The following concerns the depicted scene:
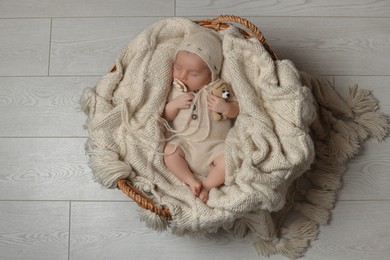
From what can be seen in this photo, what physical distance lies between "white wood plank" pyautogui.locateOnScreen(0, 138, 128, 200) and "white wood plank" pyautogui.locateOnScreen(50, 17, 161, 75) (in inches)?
9.0

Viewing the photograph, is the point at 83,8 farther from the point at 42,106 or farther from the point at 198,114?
the point at 198,114

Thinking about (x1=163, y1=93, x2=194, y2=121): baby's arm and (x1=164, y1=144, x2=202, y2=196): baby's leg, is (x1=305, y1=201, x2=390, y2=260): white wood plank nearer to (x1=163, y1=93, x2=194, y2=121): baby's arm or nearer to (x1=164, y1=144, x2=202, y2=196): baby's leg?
(x1=164, y1=144, x2=202, y2=196): baby's leg

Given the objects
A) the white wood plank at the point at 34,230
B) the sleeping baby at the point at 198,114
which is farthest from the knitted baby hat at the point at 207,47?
the white wood plank at the point at 34,230

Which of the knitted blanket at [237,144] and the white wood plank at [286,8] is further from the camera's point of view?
the white wood plank at [286,8]

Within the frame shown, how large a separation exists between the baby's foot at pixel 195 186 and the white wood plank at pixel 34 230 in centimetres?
43

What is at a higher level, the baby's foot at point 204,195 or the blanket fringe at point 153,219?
A: the baby's foot at point 204,195

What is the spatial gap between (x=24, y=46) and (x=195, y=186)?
2.46 ft

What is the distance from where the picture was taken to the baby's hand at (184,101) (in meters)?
1.28

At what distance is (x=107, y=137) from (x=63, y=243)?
391 mm

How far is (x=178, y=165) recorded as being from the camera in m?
1.27

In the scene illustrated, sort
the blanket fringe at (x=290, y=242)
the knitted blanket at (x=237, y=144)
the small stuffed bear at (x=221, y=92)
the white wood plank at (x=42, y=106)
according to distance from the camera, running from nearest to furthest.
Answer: the knitted blanket at (x=237, y=144), the small stuffed bear at (x=221, y=92), the blanket fringe at (x=290, y=242), the white wood plank at (x=42, y=106)

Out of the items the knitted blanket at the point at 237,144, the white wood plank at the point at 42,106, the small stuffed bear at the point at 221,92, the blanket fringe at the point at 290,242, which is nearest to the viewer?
the knitted blanket at the point at 237,144

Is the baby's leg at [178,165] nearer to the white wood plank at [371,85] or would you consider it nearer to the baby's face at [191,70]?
the baby's face at [191,70]

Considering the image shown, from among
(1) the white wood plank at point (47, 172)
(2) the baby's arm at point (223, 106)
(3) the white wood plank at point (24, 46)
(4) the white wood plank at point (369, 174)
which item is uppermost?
(2) the baby's arm at point (223, 106)
